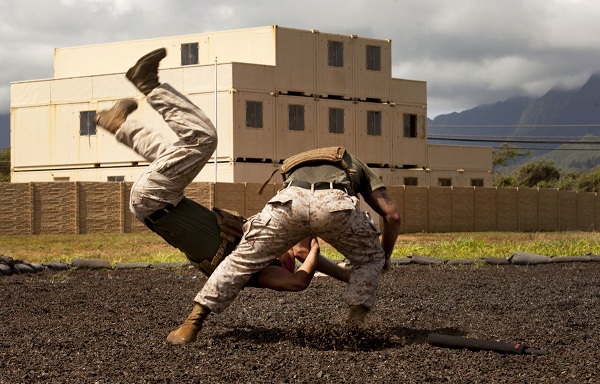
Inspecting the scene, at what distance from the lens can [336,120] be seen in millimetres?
44312

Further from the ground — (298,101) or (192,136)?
(298,101)

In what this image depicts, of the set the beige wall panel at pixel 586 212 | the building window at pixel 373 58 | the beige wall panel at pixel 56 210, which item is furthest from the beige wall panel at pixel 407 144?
the beige wall panel at pixel 56 210

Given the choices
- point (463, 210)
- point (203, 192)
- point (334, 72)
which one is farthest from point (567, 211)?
point (203, 192)

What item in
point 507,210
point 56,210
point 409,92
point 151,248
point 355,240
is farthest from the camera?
point 409,92

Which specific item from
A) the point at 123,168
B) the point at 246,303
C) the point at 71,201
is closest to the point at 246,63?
the point at 123,168

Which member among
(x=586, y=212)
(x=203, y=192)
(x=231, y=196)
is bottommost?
(x=586, y=212)

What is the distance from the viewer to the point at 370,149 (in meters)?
45.4

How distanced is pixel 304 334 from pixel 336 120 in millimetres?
37430

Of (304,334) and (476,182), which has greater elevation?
(476,182)

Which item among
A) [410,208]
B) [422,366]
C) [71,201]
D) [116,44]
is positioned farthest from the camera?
[116,44]

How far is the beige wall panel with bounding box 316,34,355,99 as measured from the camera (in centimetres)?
4350

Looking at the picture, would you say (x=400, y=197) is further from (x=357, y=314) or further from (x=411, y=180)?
(x=357, y=314)

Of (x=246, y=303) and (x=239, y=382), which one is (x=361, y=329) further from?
(x=246, y=303)

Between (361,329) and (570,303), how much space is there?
9.70 feet
